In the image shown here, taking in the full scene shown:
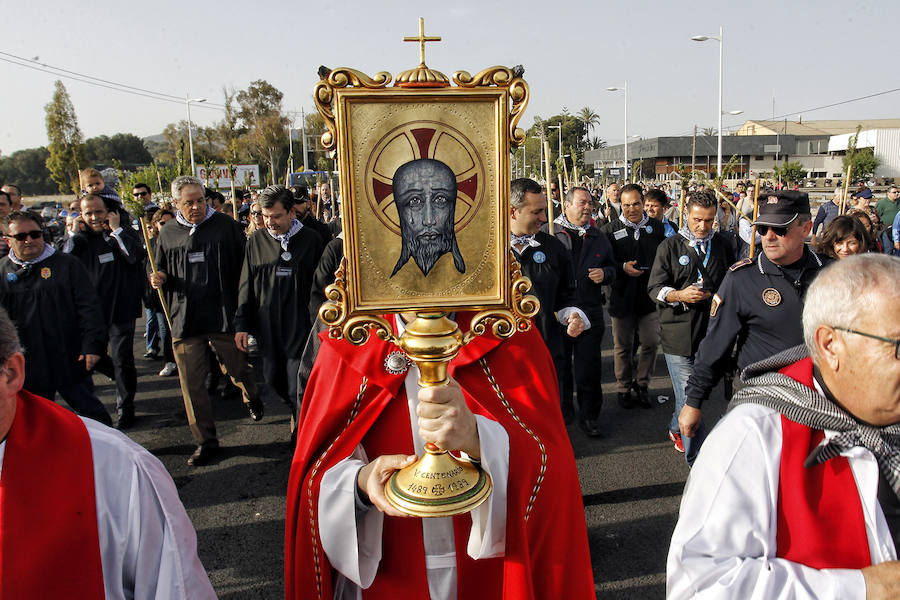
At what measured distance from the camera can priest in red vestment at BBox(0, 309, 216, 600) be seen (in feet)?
5.24

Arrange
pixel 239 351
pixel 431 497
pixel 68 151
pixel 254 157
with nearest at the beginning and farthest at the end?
pixel 431 497 < pixel 239 351 < pixel 68 151 < pixel 254 157

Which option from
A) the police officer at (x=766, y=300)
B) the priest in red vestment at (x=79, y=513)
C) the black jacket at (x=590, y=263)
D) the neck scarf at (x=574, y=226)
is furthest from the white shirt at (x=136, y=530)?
the neck scarf at (x=574, y=226)

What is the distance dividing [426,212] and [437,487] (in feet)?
2.21

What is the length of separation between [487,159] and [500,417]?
848mm

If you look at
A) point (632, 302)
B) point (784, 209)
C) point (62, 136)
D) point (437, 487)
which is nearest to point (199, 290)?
point (632, 302)

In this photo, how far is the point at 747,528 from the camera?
64.6 inches

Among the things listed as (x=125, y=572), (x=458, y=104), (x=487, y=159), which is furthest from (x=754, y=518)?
(x=125, y=572)

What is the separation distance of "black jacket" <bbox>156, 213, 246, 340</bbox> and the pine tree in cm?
4624

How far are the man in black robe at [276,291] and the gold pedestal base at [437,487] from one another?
13.4 feet

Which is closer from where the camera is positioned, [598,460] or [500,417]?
[500,417]

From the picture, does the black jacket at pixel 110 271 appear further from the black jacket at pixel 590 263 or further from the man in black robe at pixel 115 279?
the black jacket at pixel 590 263

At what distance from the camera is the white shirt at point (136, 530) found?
5.55ft

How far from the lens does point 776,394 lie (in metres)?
1.78

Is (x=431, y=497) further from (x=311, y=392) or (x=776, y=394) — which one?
(x=776, y=394)
